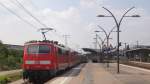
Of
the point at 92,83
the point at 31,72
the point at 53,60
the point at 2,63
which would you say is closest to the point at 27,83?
the point at 31,72

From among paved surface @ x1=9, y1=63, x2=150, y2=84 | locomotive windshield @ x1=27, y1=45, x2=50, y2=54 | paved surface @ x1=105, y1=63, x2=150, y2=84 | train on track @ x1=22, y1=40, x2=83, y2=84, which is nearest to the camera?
paved surface @ x1=9, y1=63, x2=150, y2=84

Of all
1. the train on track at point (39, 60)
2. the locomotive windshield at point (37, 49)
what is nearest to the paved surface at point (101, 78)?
the train on track at point (39, 60)

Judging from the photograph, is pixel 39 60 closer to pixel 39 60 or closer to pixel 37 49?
pixel 39 60

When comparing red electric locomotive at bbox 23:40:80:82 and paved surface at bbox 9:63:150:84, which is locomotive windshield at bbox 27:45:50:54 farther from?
paved surface at bbox 9:63:150:84

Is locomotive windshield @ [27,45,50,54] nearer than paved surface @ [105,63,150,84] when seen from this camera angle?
No

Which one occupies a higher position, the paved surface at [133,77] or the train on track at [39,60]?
the train on track at [39,60]

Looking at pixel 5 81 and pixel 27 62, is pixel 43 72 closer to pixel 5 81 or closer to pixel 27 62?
pixel 27 62

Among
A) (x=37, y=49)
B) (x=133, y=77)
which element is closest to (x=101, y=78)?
(x=133, y=77)

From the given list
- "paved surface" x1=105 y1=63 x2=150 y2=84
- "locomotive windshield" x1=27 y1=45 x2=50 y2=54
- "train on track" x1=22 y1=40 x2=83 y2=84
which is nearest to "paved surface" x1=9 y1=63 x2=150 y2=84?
"paved surface" x1=105 y1=63 x2=150 y2=84

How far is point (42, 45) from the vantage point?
34.8 meters

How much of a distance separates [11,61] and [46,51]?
133 feet

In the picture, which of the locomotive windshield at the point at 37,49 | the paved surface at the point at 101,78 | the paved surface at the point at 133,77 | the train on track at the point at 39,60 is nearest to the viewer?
the paved surface at the point at 101,78

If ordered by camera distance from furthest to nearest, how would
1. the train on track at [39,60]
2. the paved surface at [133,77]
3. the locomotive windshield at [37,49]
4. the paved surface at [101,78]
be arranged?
the locomotive windshield at [37,49] < the train on track at [39,60] < the paved surface at [133,77] < the paved surface at [101,78]

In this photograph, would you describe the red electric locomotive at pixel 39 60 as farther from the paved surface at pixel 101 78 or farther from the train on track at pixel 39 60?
the paved surface at pixel 101 78
